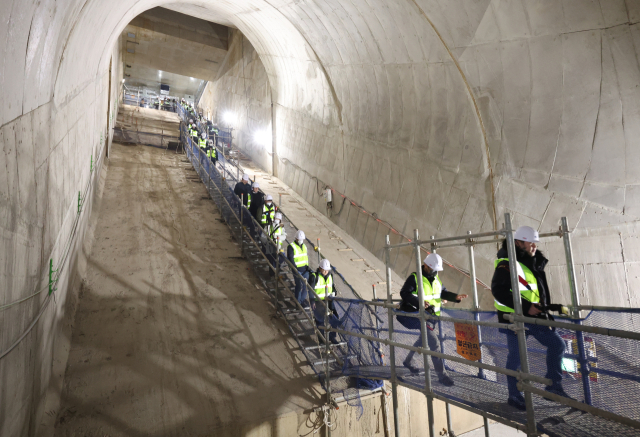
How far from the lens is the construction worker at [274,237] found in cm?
884

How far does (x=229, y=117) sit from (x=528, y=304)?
2809 cm

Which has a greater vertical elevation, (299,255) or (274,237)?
(274,237)

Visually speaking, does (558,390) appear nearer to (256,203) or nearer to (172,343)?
(172,343)

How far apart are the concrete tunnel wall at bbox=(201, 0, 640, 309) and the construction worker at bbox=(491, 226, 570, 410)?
3.64m

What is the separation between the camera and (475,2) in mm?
7445

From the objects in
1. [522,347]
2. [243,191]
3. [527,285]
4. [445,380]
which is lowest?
[445,380]

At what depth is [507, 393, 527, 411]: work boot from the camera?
360 centimetres

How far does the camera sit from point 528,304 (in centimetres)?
361

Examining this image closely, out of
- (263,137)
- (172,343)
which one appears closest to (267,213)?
(172,343)

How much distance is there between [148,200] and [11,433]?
10351 mm

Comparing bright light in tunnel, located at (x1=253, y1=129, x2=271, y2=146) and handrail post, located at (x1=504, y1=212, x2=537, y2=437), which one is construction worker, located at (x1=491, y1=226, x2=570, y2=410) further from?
bright light in tunnel, located at (x1=253, y1=129, x2=271, y2=146)

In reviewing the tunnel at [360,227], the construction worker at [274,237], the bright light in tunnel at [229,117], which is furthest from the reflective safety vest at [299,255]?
the bright light in tunnel at [229,117]

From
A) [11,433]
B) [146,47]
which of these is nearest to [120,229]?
[11,433]

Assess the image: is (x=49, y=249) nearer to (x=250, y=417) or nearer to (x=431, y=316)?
(x=250, y=417)
